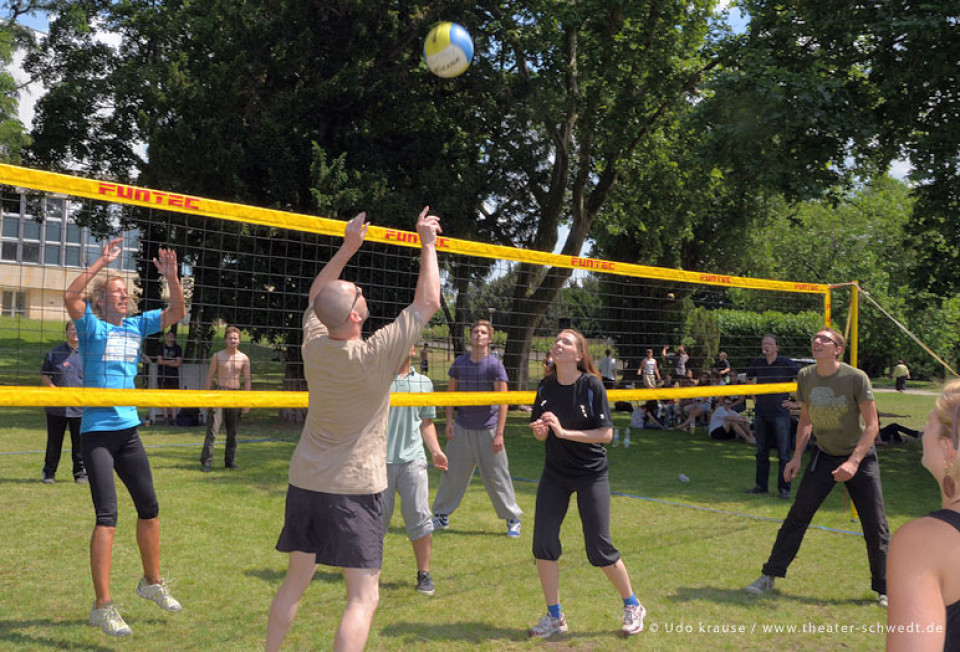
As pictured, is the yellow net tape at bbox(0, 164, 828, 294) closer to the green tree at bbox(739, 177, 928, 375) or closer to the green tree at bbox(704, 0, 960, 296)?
the green tree at bbox(704, 0, 960, 296)

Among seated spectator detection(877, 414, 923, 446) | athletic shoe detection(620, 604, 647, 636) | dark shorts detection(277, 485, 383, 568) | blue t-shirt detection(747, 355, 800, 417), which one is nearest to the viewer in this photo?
dark shorts detection(277, 485, 383, 568)

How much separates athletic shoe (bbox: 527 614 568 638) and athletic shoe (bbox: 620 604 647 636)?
1.30 ft

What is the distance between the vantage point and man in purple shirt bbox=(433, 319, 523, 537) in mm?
7168

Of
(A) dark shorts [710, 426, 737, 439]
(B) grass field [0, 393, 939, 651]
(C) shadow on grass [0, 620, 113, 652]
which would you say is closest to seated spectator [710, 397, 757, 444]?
(A) dark shorts [710, 426, 737, 439]

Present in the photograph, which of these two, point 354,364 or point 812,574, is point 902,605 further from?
point 812,574

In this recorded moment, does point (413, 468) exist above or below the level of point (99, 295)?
below

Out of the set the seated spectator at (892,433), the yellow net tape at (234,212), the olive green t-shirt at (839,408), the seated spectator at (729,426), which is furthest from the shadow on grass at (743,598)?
the seated spectator at (892,433)

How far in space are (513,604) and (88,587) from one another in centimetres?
315

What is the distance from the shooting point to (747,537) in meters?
7.57

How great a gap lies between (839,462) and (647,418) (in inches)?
499

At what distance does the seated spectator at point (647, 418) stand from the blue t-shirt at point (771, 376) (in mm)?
7938

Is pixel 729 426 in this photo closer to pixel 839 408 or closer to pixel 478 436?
pixel 478 436

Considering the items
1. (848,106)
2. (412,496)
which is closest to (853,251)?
(848,106)

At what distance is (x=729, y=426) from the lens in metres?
16.0
